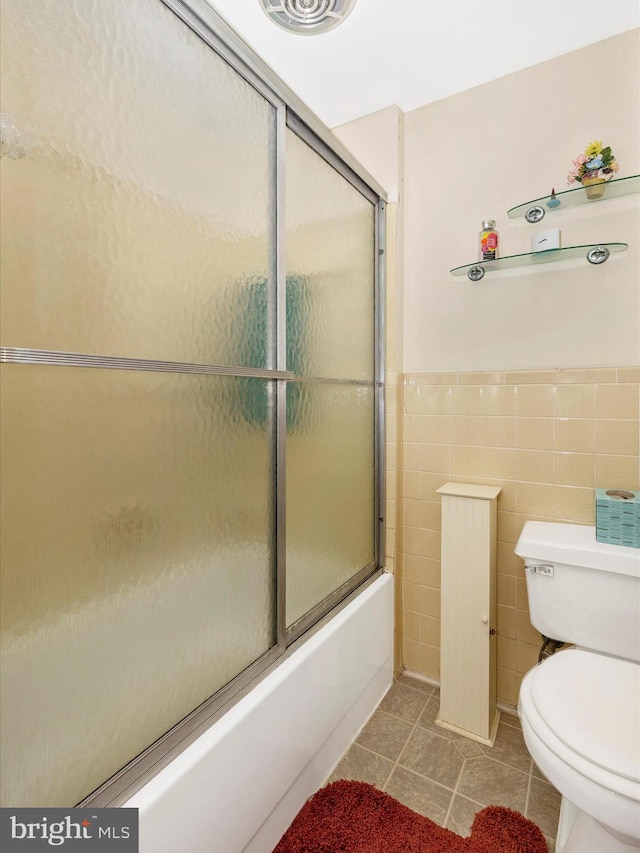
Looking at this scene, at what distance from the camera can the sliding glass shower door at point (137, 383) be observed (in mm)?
701

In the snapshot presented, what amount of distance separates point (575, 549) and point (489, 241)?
1166 mm

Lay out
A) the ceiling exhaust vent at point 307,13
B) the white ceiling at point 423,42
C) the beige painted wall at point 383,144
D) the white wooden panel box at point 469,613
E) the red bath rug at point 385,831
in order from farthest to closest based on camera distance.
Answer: the beige painted wall at point 383,144 → the white wooden panel box at point 469,613 → the white ceiling at point 423,42 → the ceiling exhaust vent at point 307,13 → the red bath rug at point 385,831

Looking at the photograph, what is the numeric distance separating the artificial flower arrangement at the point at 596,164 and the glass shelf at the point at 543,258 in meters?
0.23

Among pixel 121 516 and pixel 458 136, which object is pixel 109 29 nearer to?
pixel 121 516

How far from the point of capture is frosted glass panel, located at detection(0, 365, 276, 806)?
0.70 metres

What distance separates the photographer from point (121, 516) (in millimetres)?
845

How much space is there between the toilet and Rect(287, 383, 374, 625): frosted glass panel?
0.61 metres

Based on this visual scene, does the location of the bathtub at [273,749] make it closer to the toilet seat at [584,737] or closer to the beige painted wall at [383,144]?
the toilet seat at [584,737]

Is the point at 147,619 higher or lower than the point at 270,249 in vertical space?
lower

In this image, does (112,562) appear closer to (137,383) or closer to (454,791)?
(137,383)

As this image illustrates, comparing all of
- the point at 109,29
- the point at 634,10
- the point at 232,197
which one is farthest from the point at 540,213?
the point at 109,29

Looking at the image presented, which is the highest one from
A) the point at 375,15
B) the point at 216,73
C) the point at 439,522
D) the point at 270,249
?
the point at 375,15

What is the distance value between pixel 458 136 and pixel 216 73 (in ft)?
3.92

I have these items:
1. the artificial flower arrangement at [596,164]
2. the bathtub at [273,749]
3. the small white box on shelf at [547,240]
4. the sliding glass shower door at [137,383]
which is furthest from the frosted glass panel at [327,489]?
the artificial flower arrangement at [596,164]
